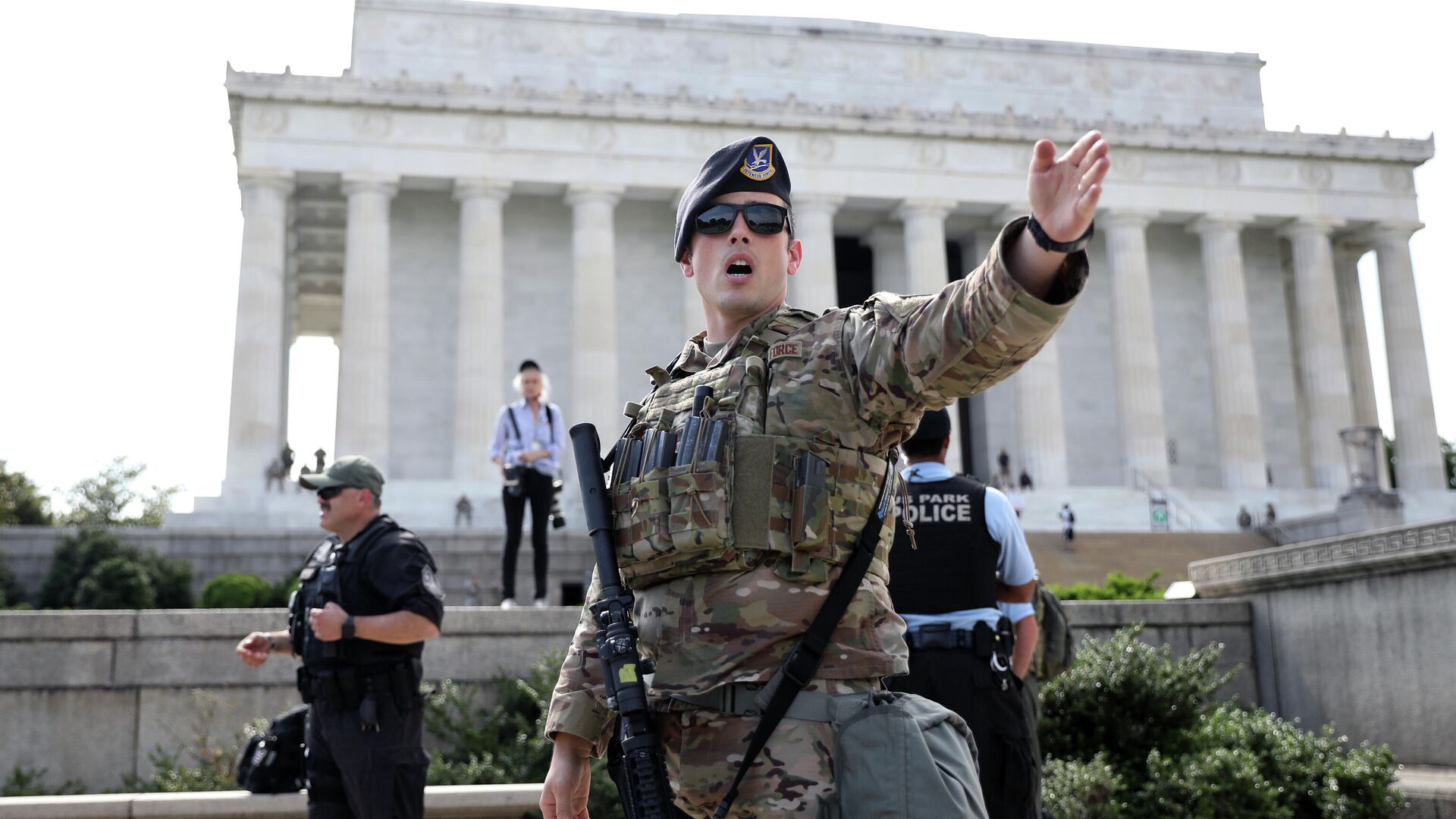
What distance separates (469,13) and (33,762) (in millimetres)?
40494

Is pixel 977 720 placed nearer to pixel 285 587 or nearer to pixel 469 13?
pixel 285 587

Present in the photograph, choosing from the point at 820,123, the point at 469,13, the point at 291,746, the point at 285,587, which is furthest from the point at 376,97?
the point at 291,746

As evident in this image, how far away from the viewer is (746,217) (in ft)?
12.0

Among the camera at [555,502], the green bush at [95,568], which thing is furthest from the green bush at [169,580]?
the camera at [555,502]

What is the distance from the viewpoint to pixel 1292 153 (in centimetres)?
4738

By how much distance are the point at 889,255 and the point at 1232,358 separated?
41.1ft

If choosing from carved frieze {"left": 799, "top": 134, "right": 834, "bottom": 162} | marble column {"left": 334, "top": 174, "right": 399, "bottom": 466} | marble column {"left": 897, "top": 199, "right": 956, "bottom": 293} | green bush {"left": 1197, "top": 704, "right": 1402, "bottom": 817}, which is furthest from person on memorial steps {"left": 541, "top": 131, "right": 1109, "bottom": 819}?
marble column {"left": 897, "top": 199, "right": 956, "bottom": 293}

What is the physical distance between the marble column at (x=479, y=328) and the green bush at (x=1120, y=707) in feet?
105

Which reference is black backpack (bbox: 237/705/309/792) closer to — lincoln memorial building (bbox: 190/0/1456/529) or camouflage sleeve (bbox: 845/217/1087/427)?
camouflage sleeve (bbox: 845/217/1087/427)

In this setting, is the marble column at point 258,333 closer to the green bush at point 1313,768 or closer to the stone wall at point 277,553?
the stone wall at point 277,553

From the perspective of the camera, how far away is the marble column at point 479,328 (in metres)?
41.7

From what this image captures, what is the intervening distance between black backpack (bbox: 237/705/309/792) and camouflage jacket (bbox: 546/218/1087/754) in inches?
188

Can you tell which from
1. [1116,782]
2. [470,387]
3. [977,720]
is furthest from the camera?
[470,387]

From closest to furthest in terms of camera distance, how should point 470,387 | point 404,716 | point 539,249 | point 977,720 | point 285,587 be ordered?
point 977,720 < point 404,716 < point 285,587 < point 470,387 < point 539,249
